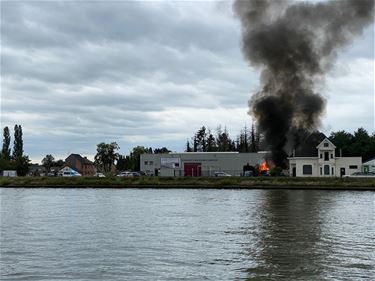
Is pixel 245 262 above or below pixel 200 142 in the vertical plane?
below

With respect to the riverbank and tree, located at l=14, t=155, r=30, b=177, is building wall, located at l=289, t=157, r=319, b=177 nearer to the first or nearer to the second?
the riverbank

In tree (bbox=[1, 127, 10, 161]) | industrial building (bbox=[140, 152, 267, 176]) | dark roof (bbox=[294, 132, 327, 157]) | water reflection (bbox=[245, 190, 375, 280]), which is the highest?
tree (bbox=[1, 127, 10, 161])

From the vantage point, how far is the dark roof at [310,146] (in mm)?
93188

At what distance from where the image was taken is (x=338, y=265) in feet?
56.5

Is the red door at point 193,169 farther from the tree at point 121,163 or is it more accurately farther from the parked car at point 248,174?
the tree at point 121,163

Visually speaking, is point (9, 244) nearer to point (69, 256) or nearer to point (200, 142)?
point (69, 256)

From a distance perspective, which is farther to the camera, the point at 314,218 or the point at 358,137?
the point at 358,137

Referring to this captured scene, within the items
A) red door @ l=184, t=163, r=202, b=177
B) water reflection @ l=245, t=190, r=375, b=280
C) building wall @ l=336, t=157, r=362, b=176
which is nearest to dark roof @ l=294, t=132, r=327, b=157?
building wall @ l=336, t=157, r=362, b=176

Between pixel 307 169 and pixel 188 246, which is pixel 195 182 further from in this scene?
pixel 188 246

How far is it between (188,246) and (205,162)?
3311 inches

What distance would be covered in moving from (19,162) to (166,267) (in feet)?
399

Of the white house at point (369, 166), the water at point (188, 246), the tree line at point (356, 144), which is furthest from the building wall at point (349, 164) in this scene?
the water at point (188, 246)

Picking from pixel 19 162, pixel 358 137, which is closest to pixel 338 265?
pixel 358 137

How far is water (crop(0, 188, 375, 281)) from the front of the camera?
53.2 feet
